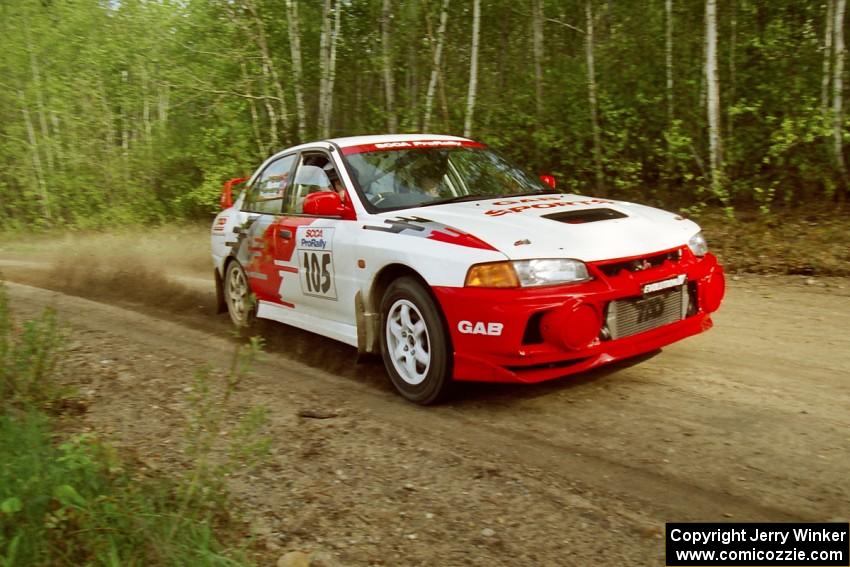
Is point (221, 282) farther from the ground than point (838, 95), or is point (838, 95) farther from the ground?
point (838, 95)

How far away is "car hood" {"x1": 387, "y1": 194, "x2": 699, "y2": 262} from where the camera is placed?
14.0 ft

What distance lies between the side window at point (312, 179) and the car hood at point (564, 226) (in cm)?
84

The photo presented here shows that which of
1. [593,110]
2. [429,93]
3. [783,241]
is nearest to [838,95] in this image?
[783,241]

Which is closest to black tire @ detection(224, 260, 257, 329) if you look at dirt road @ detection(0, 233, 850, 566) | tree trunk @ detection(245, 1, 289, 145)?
dirt road @ detection(0, 233, 850, 566)

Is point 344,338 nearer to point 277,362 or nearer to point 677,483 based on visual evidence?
point 277,362

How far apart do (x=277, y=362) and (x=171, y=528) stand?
3170 mm

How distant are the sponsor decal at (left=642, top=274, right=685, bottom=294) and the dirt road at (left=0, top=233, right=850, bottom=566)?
25.9 inches

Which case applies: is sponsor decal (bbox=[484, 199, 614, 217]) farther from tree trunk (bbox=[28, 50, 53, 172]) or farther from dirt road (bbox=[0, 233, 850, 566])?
tree trunk (bbox=[28, 50, 53, 172])

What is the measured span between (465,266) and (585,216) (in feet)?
3.31

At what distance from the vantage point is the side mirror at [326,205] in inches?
203

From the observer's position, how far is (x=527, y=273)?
4168mm

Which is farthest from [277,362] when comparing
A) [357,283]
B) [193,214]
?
[193,214]

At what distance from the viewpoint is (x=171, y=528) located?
9.01ft

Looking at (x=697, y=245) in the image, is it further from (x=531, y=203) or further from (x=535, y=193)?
(x=535, y=193)
